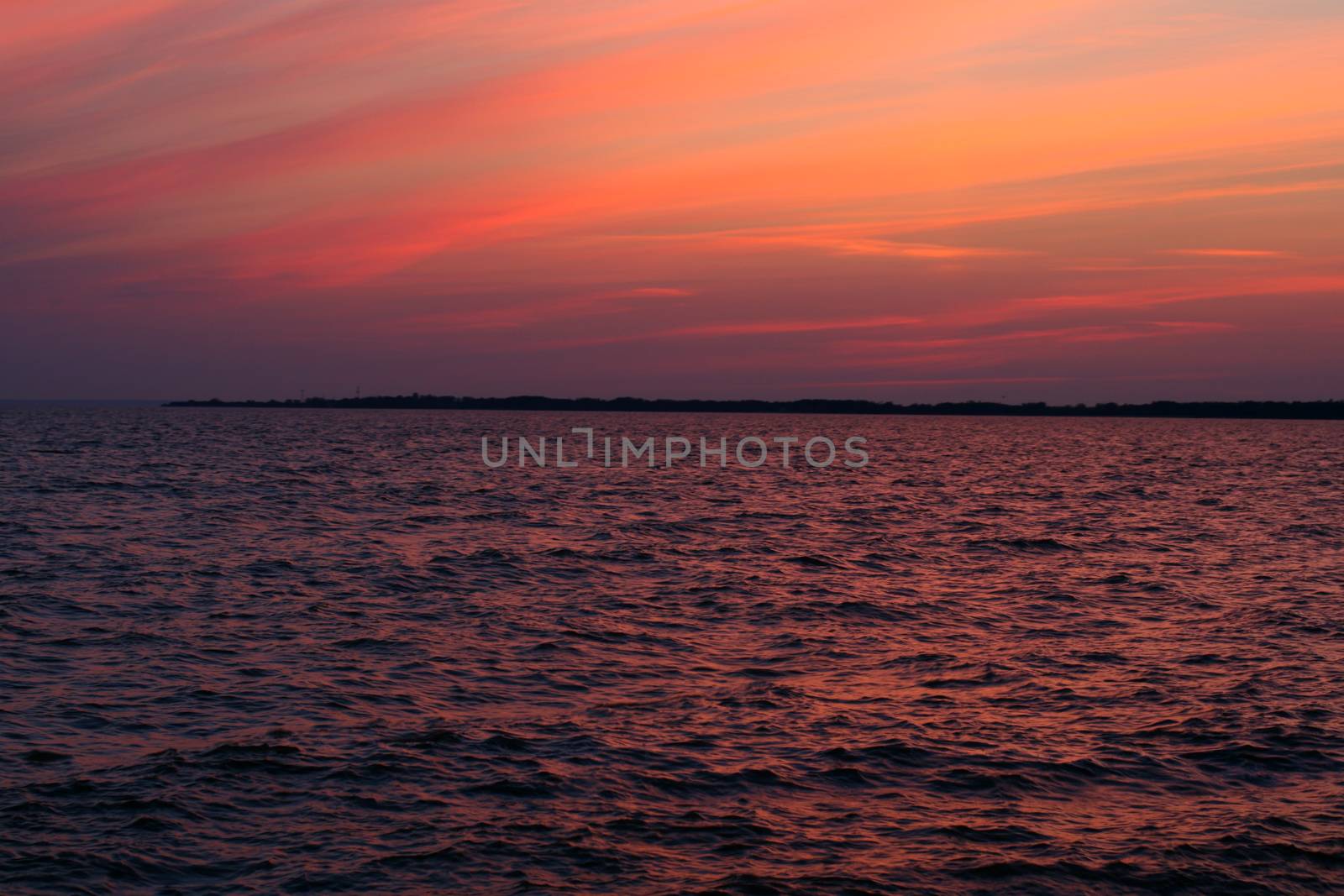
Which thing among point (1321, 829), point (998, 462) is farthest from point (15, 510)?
point (998, 462)

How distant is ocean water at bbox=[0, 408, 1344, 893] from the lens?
11.6m

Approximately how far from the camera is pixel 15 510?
44.2 m

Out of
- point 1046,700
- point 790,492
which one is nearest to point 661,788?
point 1046,700

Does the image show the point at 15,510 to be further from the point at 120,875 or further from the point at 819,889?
the point at 819,889

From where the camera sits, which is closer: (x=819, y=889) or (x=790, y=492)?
(x=819, y=889)

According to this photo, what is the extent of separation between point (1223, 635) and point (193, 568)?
25186mm

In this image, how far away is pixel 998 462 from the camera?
104 metres

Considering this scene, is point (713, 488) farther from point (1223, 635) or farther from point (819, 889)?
point (819, 889)

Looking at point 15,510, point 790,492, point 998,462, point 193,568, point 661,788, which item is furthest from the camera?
point 998,462

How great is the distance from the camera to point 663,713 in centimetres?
1684

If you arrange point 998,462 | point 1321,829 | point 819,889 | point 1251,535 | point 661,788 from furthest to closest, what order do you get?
point 998,462
point 1251,535
point 661,788
point 1321,829
point 819,889

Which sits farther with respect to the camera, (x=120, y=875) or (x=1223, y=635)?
(x=1223, y=635)

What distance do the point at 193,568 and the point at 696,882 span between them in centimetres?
2308

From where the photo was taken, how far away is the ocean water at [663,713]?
11.6m
